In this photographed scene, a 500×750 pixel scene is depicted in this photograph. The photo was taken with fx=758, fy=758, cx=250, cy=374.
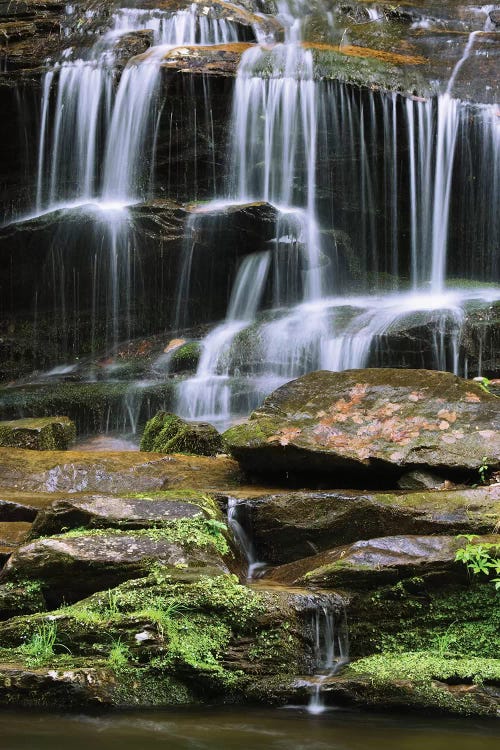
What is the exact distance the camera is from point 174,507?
16.1 feet

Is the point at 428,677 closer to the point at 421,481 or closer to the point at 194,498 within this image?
the point at 194,498

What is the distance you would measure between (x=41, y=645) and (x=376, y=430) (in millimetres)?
3198

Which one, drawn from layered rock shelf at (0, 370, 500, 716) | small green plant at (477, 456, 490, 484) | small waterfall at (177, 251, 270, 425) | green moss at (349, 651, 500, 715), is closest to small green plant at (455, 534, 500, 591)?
layered rock shelf at (0, 370, 500, 716)

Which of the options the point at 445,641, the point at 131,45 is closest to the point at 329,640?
the point at 445,641

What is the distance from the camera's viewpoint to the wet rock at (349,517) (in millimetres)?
4816

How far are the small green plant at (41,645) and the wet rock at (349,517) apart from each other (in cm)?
189

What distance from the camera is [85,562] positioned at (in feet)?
13.9

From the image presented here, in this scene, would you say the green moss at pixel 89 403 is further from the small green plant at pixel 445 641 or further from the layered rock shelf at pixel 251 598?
the small green plant at pixel 445 641

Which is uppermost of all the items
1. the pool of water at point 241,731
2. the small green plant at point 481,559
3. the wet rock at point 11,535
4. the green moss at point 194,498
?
the green moss at point 194,498

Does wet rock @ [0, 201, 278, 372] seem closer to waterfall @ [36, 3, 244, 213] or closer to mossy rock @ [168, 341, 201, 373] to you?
waterfall @ [36, 3, 244, 213]

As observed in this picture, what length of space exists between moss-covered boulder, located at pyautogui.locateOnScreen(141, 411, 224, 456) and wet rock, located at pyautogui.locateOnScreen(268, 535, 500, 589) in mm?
3090

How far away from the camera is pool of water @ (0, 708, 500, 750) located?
319 centimetres

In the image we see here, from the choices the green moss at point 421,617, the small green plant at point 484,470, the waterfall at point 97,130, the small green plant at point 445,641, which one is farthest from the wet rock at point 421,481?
the waterfall at point 97,130

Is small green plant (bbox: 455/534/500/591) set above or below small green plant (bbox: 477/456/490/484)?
below
